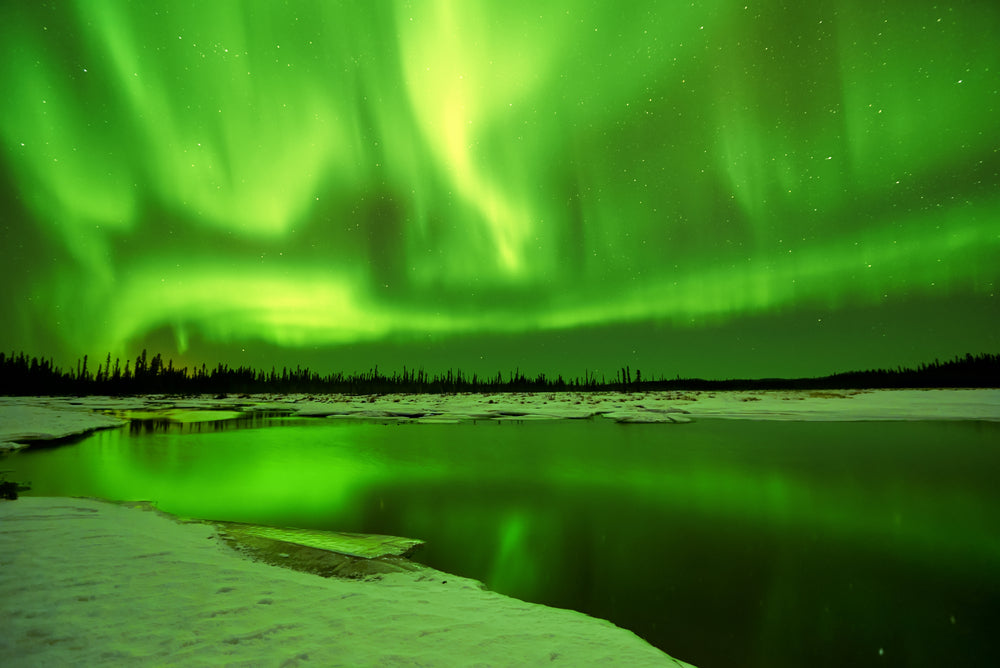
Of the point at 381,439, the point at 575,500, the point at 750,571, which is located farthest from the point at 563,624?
the point at 381,439

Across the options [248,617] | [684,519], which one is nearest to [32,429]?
[248,617]

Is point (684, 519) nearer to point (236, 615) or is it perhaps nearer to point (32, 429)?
point (236, 615)

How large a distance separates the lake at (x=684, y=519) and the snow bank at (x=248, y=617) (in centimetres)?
124

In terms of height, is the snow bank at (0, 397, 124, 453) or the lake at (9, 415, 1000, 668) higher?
the snow bank at (0, 397, 124, 453)

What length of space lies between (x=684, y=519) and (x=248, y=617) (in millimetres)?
10674

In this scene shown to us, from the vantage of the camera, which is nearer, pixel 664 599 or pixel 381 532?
pixel 664 599

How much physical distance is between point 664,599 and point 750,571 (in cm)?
242

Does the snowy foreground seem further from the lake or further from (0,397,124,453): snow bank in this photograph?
(0,397,124,453): snow bank

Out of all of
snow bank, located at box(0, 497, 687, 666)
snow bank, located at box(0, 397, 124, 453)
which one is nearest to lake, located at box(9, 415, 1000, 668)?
snow bank, located at box(0, 497, 687, 666)

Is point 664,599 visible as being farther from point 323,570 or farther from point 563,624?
point 323,570

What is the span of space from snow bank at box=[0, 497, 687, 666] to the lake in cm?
124

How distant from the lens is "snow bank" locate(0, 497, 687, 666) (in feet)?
15.0

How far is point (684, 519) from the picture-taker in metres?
12.3

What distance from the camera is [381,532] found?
10891mm
